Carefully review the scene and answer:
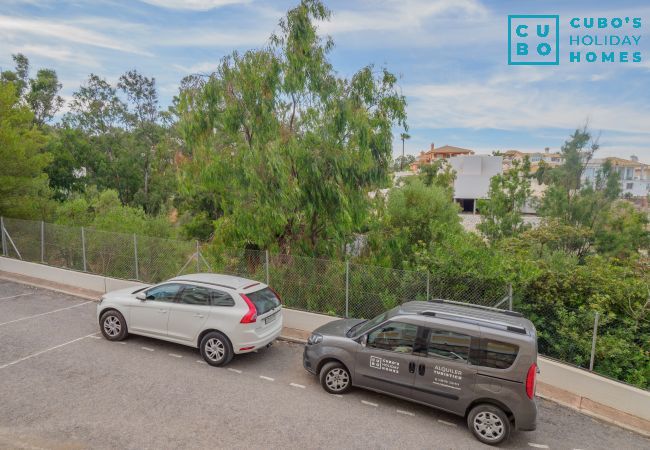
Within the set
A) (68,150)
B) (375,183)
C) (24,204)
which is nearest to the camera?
(375,183)

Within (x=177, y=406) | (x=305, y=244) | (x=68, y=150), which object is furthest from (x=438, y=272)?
(x=68, y=150)

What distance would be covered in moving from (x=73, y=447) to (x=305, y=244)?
769cm

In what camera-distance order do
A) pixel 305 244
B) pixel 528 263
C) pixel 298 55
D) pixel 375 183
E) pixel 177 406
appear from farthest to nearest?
pixel 305 244, pixel 375 183, pixel 298 55, pixel 528 263, pixel 177 406

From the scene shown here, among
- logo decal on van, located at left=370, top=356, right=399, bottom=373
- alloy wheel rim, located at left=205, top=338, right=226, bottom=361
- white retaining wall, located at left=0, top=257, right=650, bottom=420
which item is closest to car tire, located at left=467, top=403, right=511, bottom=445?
logo decal on van, located at left=370, top=356, right=399, bottom=373

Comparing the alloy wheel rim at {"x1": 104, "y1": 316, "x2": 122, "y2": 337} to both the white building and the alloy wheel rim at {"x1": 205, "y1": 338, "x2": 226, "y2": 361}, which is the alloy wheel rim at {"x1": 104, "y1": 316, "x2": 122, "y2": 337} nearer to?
the alloy wheel rim at {"x1": 205, "y1": 338, "x2": 226, "y2": 361}

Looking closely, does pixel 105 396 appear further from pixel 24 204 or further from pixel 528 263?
pixel 24 204

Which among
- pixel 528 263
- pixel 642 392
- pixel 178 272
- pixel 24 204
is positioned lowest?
pixel 642 392

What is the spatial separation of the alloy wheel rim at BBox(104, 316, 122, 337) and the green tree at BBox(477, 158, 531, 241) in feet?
58.2

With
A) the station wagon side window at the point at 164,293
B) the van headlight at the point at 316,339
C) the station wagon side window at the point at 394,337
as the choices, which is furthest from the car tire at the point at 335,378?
the station wagon side window at the point at 164,293

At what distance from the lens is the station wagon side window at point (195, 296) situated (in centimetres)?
757

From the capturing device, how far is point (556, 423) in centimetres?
620

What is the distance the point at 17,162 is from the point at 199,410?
13.7 meters

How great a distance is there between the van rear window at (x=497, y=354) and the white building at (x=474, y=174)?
145ft

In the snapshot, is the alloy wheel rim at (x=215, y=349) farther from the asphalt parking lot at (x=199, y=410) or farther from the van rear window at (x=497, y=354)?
the van rear window at (x=497, y=354)
